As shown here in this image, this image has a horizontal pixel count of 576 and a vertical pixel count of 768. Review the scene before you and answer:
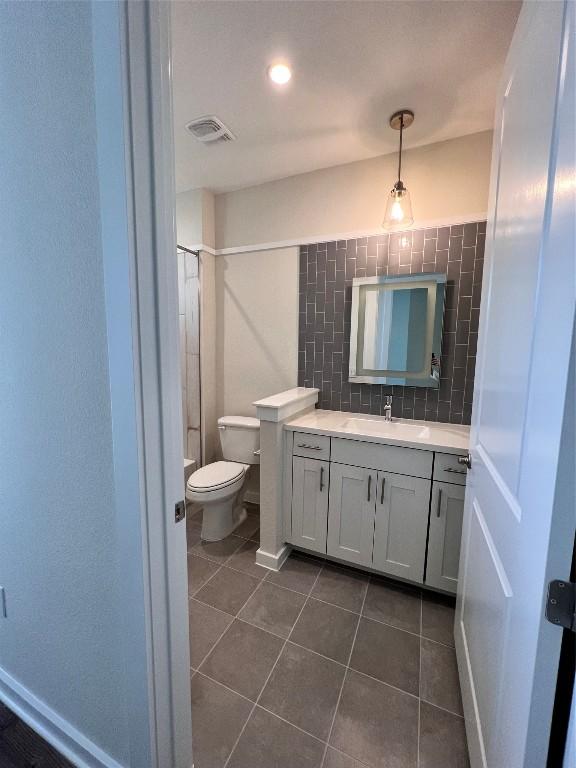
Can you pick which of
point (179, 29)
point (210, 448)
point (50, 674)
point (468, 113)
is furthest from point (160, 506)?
point (468, 113)

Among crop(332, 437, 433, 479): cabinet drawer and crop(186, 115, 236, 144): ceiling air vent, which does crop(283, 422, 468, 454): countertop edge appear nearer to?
crop(332, 437, 433, 479): cabinet drawer

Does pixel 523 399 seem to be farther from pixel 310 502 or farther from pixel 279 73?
pixel 279 73

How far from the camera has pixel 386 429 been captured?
1.96 metres

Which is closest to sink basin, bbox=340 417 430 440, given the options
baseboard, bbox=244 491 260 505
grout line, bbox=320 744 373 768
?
baseboard, bbox=244 491 260 505

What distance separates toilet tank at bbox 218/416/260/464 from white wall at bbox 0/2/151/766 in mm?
1459

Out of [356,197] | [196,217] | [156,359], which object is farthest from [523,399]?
[196,217]

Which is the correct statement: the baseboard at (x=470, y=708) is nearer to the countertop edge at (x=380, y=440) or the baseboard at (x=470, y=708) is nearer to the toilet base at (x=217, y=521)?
the countertop edge at (x=380, y=440)

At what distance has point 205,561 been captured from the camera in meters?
1.95

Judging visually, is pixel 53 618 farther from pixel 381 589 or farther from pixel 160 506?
pixel 381 589

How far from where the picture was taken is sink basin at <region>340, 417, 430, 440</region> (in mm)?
1817

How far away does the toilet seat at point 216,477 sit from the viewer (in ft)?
6.48

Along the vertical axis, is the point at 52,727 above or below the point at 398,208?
below

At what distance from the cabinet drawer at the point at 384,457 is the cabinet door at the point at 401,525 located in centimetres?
4

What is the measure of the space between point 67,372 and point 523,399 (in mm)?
1067
